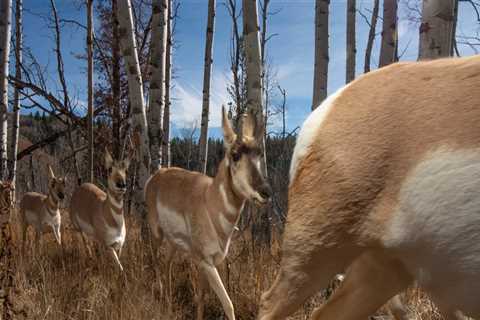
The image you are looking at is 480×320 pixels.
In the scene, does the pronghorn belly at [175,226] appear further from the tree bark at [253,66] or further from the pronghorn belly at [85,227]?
the pronghorn belly at [85,227]

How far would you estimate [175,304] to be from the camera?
12.4 ft

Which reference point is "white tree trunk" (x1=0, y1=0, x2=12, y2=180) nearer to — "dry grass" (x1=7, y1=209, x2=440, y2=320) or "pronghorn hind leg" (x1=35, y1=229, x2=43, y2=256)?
"pronghorn hind leg" (x1=35, y1=229, x2=43, y2=256)

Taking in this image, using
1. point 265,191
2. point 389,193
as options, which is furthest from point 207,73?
point 389,193

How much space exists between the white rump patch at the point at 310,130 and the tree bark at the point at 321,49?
3827mm

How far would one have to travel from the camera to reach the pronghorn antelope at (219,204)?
3.48 metres

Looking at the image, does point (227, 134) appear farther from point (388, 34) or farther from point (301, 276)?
point (388, 34)

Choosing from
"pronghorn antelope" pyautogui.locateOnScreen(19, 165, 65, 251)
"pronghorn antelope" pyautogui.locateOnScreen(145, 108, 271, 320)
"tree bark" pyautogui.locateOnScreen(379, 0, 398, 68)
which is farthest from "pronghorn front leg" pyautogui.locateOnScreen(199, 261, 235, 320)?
"tree bark" pyautogui.locateOnScreen(379, 0, 398, 68)

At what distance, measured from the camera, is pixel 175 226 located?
4180mm

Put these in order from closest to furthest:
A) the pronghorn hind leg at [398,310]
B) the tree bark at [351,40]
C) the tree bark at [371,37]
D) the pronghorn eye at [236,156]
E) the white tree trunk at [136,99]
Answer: the pronghorn hind leg at [398,310] < the pronghorn eye at [236,156] < the white tree trunk at [136,99] < the tree bark at [351,40] < the tree bark at [371,37]

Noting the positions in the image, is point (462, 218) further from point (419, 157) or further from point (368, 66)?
point (368, 66)

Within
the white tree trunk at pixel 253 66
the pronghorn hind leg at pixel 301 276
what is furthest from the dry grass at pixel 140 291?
the pronghorn hind leg at pixel 301 276

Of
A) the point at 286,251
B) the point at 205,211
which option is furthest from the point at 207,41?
the point at 286,251

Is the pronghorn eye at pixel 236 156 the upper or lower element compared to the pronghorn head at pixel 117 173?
upper

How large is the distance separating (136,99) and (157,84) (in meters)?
0.31
